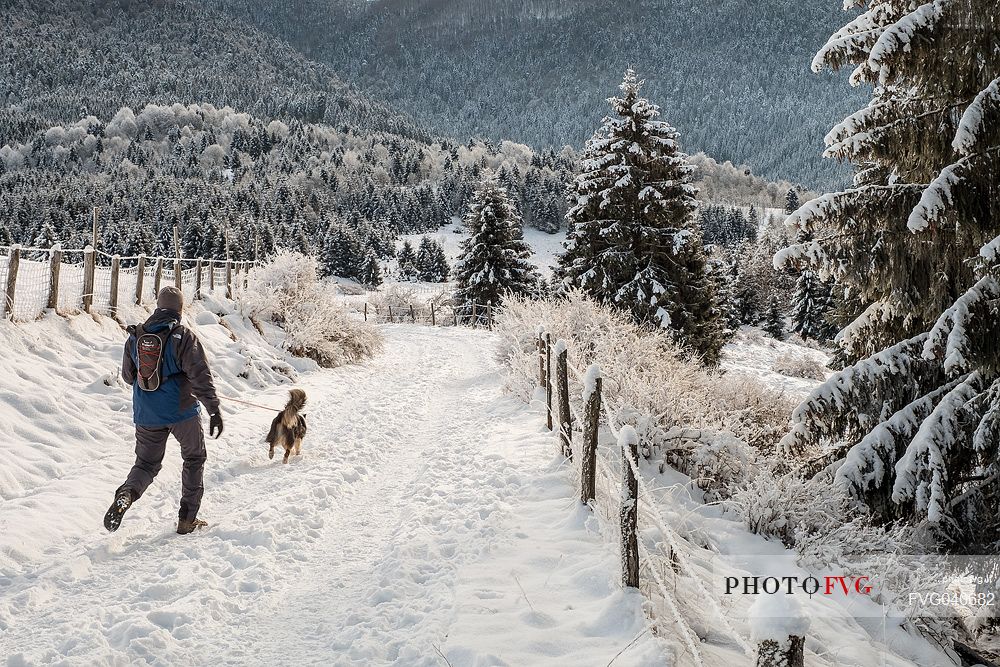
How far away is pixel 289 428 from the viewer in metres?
7.41

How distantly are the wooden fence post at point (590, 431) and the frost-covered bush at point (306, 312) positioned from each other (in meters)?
11.5

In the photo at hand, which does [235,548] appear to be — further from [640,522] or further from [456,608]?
[640,522]

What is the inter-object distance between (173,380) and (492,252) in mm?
28772

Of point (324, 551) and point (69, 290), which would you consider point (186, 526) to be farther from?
point (69, 290)

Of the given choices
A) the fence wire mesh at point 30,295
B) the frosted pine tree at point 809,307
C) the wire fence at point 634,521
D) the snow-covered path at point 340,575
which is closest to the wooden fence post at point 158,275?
the fence wire mesh at point 30,295

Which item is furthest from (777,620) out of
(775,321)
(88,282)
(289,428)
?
(775,321)

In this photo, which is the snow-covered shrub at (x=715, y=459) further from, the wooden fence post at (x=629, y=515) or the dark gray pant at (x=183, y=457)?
the dark gray pant at (x=183, y=457)

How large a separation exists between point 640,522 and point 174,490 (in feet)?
15.8

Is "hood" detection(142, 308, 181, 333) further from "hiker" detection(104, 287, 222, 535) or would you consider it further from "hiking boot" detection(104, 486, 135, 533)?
"hiking boot" detection(104, 486, 135, 533)

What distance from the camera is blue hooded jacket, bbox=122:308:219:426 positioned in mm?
4887

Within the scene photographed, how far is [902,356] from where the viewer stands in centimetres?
591

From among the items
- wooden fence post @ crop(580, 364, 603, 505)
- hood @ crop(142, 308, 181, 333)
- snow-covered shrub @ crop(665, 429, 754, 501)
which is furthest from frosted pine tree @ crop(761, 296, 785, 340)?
hood @ crop(142, 308, 181, 333)

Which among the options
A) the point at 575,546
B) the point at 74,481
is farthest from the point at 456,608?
the point at 74,481

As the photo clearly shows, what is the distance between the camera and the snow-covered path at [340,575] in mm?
3291
